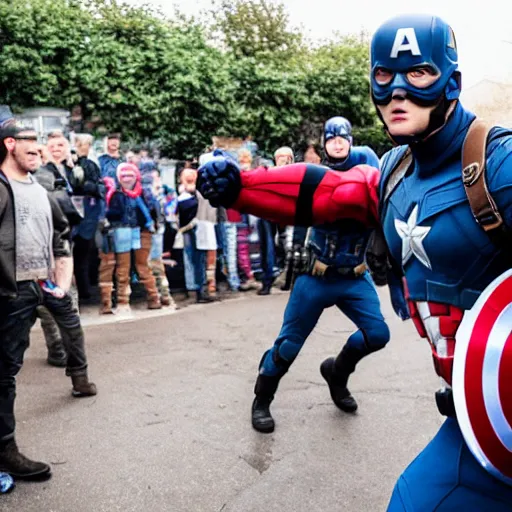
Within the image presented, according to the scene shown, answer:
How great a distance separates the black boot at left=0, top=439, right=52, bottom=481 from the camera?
3.15 metres

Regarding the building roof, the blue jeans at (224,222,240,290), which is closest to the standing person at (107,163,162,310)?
the blue jeans at (224,222,240,290)

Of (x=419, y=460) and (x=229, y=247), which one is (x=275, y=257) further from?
(x=419, y=460)

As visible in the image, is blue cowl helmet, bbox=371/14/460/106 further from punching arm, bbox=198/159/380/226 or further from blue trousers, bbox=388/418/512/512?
blue trousers, bbox=388/418/512/512

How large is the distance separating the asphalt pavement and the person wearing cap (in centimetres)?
102

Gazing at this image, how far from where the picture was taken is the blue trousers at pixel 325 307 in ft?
11.9

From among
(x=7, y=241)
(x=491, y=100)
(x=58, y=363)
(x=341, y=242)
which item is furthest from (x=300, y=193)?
(x=58, y=363)

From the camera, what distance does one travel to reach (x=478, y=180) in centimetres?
156

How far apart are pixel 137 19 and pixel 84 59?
1150 mm

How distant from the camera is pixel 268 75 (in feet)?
30.4

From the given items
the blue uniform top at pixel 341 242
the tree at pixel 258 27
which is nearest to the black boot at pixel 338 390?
the blue uniform top at pixel 341 242

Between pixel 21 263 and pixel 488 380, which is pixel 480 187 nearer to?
pixel 488 380

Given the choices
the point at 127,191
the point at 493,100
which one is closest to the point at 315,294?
the point at 493,100

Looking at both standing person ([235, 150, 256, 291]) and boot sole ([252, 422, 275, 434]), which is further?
standing person ([235, 150, 256, 291])

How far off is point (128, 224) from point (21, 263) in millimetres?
3406
